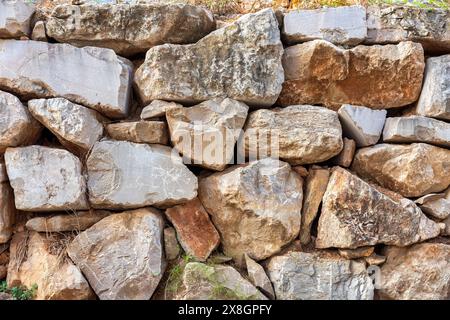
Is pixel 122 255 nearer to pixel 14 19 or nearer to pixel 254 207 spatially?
pixel 254 207

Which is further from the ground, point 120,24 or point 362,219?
point 120,24

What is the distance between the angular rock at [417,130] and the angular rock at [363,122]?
0.07m

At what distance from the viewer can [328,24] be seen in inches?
106

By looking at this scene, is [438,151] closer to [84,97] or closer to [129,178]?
[129,178]

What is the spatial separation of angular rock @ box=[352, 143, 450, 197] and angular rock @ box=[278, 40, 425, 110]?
0.33 m

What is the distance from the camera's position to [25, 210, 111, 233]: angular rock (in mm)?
2449

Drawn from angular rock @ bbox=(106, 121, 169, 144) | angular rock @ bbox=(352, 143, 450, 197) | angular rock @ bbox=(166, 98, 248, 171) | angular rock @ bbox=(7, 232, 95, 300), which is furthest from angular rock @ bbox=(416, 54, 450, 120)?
angular rock @ bbox=(7, 232, 95, 300)

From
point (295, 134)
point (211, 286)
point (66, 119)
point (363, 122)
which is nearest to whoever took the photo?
point (211, 286)

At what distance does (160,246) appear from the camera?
7.98ft

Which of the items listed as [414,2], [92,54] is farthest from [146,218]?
[414,2]

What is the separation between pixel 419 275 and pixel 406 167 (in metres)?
0.66

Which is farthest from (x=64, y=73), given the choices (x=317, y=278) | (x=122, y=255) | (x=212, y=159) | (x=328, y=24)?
(x=317, y=278)

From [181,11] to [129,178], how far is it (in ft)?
3.57

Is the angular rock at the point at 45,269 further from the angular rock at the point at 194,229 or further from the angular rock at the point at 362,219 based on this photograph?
the angular rock at the point at 362,219
